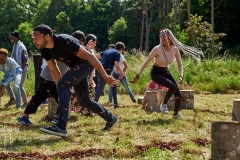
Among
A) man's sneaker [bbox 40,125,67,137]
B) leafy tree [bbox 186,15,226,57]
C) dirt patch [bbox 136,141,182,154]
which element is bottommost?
dirt patch [bbox 136,141,182,154]

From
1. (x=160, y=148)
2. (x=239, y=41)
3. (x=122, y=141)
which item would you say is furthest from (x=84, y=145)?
(x=239, y=41)

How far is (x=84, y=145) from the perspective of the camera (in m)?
4.83

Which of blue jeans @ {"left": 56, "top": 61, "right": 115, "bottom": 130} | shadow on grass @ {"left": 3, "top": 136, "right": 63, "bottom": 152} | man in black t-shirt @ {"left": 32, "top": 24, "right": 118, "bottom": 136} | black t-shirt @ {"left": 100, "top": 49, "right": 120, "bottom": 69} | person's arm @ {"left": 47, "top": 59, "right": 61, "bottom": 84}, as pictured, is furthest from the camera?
black t-shirt @ {"left": 100, "top": 49, "right": 120, "bottom": 69}

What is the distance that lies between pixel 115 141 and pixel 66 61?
1.17 m

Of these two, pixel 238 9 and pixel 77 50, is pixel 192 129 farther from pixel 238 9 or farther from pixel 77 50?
pixel 238 9

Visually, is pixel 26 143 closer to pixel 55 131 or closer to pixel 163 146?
pixel 55 131

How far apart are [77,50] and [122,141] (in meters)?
1.17

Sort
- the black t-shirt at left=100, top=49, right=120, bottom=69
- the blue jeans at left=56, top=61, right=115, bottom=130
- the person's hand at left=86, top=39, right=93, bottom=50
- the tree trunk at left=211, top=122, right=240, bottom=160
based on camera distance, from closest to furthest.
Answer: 1. the tree trunk at left=211, top=122, right=240, bottom=160
2. the blue jeans at left=56, top=61, right=115, bottom=130
3. the person's hand at left=86, top=39, right=93, bottom=50
4. the black t-shirt at left=100, top=49, right=120, bottom=69

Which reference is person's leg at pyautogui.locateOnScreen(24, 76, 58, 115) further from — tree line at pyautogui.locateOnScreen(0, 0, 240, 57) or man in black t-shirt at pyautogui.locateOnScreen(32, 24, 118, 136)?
tree line at pyautogui.locateOnScreen(0, 0, 240, 57)

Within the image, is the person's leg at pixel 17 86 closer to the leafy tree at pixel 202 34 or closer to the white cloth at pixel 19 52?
the white cloth at pixel 19 52

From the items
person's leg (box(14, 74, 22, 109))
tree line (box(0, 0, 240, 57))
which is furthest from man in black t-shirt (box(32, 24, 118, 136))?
tree line (box(0, 0, 240, 57))

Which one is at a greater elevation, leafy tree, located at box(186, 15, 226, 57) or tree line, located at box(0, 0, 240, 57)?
tree line, located at box(0, 0, 240, 57)

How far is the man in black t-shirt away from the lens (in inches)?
198

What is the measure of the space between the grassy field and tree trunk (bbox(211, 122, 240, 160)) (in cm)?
32
